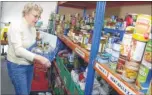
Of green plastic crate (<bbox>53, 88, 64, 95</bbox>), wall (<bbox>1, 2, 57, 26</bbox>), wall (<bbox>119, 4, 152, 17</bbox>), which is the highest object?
wall (<bbox>1, 2, 57, 26</bbox>)

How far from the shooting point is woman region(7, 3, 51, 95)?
2.12 meters

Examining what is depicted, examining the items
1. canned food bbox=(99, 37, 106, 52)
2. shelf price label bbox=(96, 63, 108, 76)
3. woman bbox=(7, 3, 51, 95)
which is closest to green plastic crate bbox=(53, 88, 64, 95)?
woman bbox=(7, 3, 51, 95)

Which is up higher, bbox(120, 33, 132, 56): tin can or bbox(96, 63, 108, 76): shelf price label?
bbox(120, 33, 132, 56): tin can

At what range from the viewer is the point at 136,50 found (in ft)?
3.05

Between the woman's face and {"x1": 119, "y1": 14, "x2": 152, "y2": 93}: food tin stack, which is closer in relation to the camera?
{"x1": 119, "y1": 14, "x2": 152, "y2": 93}: food tin stack

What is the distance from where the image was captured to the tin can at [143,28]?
856 mm

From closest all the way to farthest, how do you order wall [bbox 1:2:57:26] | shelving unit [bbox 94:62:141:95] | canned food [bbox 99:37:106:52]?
shelving unit [bbox 94:62:141:95]
canned food [bbox 99:37:106:52]
wall [bbox 1:2:57:26]

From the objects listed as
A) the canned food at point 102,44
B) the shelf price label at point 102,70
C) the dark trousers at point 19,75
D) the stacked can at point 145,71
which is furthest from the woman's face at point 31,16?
the stacked can at point 145,71

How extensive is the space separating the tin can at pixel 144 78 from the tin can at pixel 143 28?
0.12 metres

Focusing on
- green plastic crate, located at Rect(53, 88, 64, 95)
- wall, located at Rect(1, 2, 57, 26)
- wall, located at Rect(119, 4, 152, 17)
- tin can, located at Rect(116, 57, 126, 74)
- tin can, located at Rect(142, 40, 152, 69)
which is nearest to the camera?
tin can, located at Rect(142, 40, 152, 69)

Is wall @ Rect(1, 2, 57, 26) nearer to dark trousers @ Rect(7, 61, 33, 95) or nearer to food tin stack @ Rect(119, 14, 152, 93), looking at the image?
dark trousers @ Rect(7, 61, 33, 95)

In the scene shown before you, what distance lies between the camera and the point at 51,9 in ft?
17.4

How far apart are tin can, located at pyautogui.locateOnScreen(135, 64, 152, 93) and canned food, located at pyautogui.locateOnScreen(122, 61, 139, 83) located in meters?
0.05

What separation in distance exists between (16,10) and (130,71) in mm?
4877
